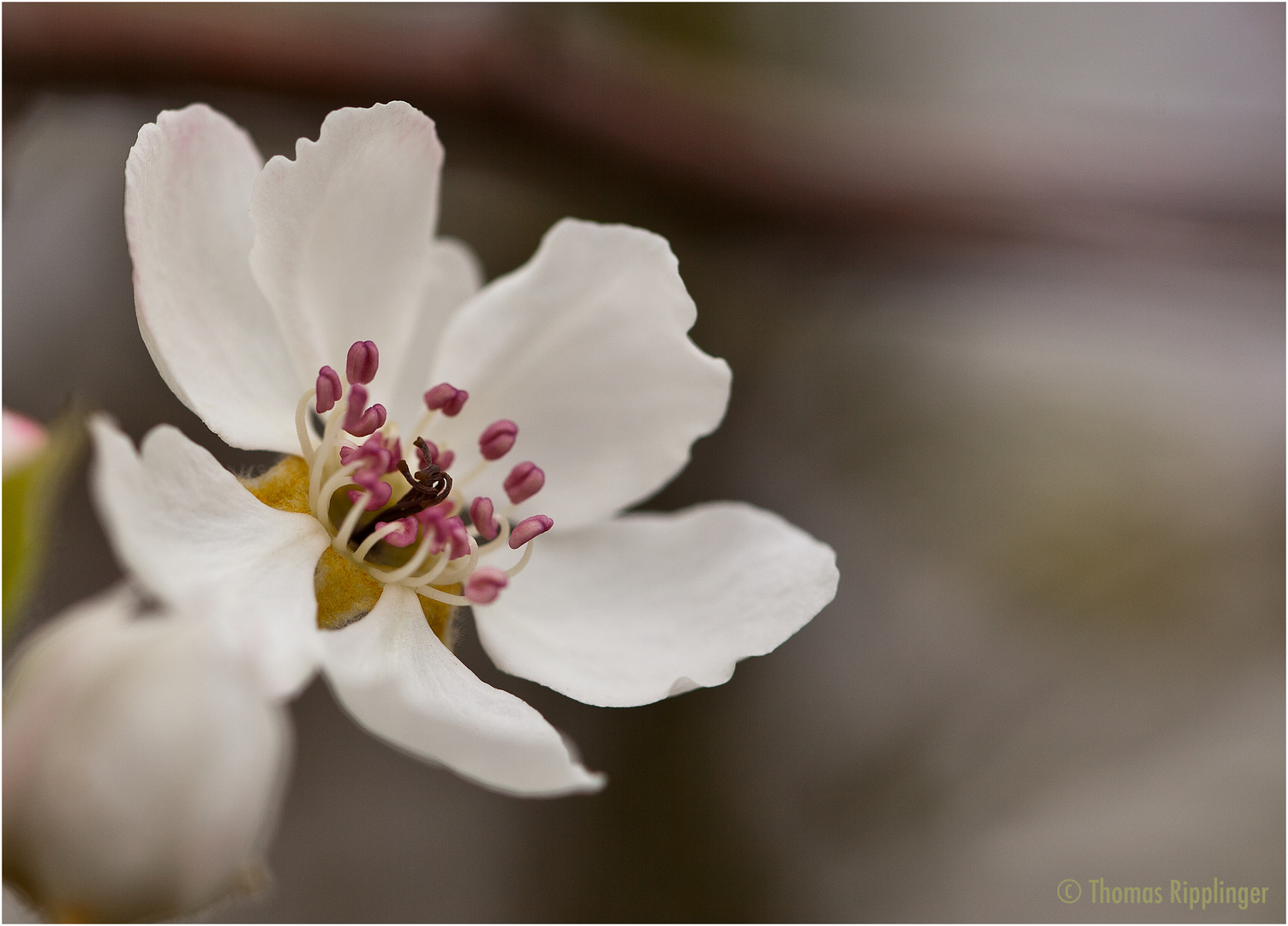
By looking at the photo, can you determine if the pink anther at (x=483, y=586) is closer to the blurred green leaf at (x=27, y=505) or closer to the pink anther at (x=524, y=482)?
the pink anther at (x=524, y=482)

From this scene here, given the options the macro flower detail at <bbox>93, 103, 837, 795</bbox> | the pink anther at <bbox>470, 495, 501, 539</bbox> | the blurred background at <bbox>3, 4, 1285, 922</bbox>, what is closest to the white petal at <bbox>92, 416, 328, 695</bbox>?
the macro flower detail at <bbox>93, 103, 837, 795</bbox>

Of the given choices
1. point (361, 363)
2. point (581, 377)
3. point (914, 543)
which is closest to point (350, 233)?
point (361, 363)

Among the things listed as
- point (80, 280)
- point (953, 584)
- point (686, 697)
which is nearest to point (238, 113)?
point (80, 280)

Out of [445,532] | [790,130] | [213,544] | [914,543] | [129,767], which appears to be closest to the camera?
[129,767]

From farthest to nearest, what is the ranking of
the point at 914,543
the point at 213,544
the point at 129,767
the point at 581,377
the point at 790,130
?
the point at 914,543, the point at 790,130, the point at 581,377, the point at 213,544, the point at 129,767

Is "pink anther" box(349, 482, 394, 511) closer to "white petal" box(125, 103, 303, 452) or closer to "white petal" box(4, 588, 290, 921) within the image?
"white petal" box(125, 103, 303, 452)

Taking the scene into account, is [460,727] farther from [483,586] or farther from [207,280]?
[207,280]

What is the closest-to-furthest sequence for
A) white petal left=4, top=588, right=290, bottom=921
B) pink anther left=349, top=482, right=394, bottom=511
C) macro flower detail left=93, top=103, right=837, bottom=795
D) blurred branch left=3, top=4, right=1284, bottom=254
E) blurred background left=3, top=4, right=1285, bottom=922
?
white petal left=4, top=588, right=290, bottom=921
macro flower detail left=93, top=103, right=837, bottom=795
pink anther left=349, top=482, right=394, bottom=511
blurred branch left=3, top=4, right=1284, bottom=254
blurred background left=3, top=4, right=1285, bottom=922
